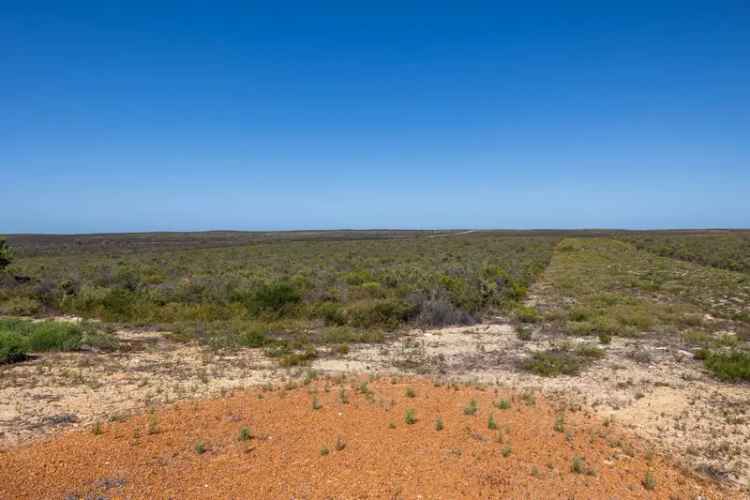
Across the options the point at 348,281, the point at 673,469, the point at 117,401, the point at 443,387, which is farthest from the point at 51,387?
the point at 348,281

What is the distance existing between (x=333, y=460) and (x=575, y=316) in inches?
491

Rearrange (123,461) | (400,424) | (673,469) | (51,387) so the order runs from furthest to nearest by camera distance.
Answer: (51,387) < (400,424) < (673,469) < (123,461)

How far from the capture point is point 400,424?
700 centimetres

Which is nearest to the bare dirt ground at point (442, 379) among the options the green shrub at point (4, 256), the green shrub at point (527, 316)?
the green shrub at point (527, 316)

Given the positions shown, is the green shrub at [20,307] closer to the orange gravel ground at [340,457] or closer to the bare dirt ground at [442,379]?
the bare dirt ground at [442,379]

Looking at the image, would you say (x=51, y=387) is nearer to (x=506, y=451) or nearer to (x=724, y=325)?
(x=506, y=451)

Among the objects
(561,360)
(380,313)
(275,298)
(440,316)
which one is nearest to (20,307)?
(275,298)

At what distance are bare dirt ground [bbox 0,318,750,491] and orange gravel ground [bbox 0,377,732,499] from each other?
2.22 ft

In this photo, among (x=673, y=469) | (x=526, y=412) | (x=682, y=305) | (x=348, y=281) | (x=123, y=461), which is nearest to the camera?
(x=123, y=461)

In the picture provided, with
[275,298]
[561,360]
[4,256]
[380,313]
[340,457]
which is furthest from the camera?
[4,256]

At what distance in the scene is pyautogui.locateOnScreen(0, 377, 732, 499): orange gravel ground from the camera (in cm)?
525

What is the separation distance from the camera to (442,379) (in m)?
9.63

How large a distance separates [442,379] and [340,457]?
4123mm

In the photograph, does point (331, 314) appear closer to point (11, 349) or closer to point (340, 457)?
point (11, 349)
